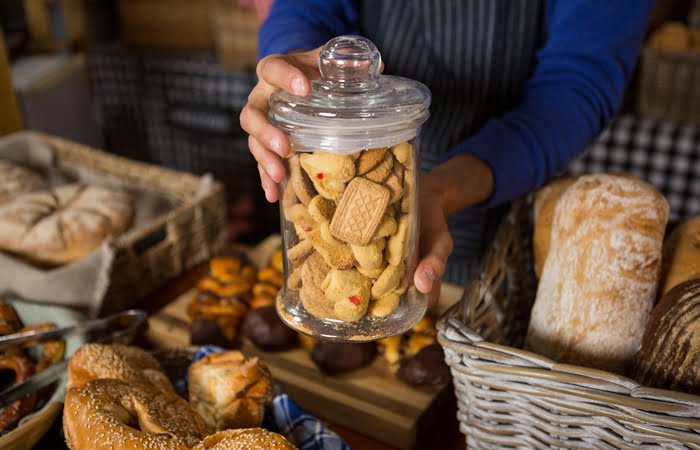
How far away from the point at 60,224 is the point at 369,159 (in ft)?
2.58

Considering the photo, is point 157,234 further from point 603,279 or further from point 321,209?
point 603,279

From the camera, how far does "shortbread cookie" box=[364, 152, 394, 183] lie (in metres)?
0.56

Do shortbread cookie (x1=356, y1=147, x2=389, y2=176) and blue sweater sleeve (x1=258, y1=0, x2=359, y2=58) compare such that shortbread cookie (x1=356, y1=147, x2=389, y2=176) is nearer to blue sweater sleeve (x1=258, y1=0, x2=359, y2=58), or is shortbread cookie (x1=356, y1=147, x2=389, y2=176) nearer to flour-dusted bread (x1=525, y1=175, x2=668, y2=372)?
flour-dusted bread (x1=525, y1=175, x2=668, y2=372)

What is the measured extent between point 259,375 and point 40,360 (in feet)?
1.07

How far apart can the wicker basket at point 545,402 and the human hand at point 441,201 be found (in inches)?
2.6

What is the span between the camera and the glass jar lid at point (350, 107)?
52cm

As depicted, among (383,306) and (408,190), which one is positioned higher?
(408,190)

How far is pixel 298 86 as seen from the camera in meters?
0.55

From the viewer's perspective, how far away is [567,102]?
980mm

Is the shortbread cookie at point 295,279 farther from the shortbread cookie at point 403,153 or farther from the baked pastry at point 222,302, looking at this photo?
the baked pastry at point 222,302

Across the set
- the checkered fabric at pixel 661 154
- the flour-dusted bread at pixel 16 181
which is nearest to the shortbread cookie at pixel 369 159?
the flour-dusted bread at pixel 16 181

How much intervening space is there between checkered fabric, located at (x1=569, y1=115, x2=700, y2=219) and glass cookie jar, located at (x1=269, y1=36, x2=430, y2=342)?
1.37 meters

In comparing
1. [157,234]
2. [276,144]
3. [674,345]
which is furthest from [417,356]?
[157,234]

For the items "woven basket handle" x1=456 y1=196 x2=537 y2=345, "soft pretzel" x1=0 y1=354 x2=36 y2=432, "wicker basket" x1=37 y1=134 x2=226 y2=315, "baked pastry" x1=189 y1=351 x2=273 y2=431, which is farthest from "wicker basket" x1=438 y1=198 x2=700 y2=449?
"wicker basket" x1=37 y1=134 x2=226 y2=315
